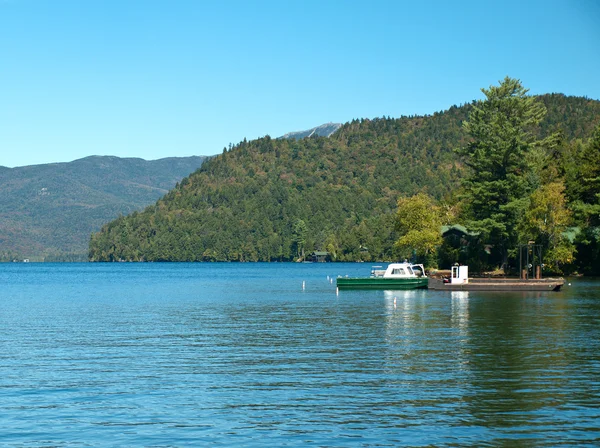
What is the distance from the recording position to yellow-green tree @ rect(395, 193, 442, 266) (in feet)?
433

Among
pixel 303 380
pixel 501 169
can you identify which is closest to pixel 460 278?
pixel 501 169

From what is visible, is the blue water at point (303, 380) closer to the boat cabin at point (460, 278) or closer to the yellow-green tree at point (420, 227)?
the boat cabin at point (460, 278)

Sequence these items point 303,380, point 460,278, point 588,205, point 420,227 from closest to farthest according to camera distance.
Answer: point 303,380 → point 460,278 → point 588,205 → point 420,227

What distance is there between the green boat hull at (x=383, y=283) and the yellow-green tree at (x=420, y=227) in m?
36.6

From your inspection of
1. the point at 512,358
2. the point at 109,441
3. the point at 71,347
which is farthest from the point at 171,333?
the point at 109,441

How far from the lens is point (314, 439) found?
68.8 feet

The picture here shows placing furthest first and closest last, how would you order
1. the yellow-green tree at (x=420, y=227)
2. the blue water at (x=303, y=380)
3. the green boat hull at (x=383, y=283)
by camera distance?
1. the yellow-green tree at (x=420, y=227)
2. the green boat hull at (x=383, y=283)
3. the blue water at (x=303, y=380)

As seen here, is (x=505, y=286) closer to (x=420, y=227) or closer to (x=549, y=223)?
(x=549, y=223)

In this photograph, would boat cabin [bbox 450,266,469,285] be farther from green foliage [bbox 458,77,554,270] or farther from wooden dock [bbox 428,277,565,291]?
green foliage [bbox 458,77,554,270]

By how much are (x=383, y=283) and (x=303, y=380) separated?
215 ft

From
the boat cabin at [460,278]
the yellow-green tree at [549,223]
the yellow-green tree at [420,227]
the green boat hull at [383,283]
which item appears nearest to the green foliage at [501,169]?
the yellow-green tree at [549,223]

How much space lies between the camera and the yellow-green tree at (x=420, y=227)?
132 metres

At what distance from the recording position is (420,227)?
139 meters

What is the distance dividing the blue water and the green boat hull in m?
36.0
